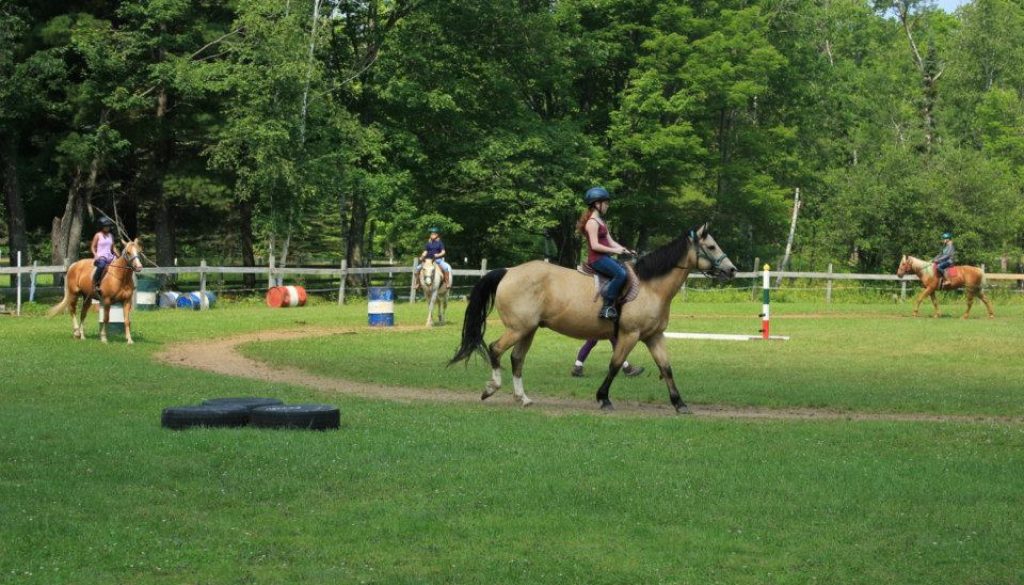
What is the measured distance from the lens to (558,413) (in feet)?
49.3

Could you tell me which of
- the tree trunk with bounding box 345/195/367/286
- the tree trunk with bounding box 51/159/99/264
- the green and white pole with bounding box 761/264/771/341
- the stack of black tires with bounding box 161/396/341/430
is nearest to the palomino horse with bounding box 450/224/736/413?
the stack of black tires with bounding box 161/396/341/430

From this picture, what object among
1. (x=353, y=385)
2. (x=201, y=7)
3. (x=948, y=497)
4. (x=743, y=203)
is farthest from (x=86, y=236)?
(x=948, y=497)

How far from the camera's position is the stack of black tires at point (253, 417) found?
12602 mm

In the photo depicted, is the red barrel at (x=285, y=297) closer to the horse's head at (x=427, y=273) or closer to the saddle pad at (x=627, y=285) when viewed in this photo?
the horse's head at (x=427, y=273)

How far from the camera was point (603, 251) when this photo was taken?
52.5 ft

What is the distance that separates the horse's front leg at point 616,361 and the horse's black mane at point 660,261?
853 mm

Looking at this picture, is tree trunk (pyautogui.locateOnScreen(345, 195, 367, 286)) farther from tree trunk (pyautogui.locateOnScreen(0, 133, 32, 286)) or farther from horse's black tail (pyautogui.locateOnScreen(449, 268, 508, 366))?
horse's black tail (pyautogui.locateOnScreen(449, 268, 508, 366))

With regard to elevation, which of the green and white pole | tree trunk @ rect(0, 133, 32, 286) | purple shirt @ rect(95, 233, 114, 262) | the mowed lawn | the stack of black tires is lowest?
the mowed lawn

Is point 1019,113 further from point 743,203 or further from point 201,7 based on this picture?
point 201,7

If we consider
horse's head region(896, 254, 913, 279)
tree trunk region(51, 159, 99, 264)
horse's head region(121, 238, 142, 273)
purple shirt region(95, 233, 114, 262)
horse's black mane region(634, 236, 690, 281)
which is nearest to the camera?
horse's black mane region(634, 236, 690, 281)

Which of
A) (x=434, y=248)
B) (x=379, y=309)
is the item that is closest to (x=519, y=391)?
(x=379, y=309)

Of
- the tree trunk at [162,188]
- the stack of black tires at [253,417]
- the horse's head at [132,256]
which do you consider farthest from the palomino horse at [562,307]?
the tree trunk at [162,188]

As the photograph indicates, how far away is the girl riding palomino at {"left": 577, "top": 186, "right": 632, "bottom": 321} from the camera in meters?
15.9

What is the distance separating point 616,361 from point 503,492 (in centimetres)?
642
